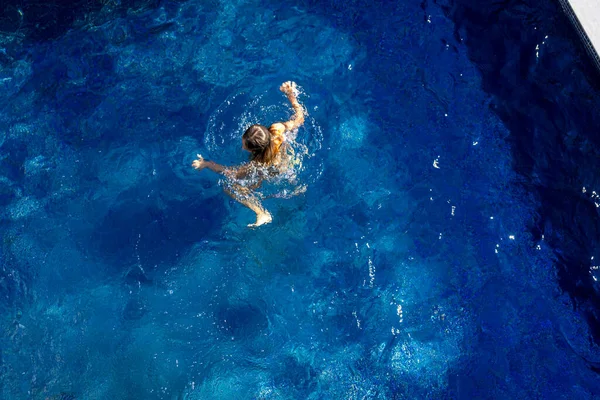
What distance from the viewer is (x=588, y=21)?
6.52m

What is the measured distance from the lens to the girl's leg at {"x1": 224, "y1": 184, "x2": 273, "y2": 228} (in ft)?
20.1

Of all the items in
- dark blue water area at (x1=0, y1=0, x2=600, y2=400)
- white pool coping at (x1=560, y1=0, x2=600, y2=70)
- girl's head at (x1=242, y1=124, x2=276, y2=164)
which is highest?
white pool coping at (x1=560, y1=0, x2=600, y2=70)

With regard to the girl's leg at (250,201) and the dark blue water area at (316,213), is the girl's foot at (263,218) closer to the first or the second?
the girl's leg at (250,201)

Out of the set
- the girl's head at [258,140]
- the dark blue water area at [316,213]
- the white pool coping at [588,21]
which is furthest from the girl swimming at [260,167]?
the white pool coping at [588,21]

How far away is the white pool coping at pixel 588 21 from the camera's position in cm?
641

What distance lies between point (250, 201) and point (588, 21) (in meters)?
4.62

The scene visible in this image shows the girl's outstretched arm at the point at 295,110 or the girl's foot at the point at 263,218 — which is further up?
the girl's outstretched arm at the point at 295,110

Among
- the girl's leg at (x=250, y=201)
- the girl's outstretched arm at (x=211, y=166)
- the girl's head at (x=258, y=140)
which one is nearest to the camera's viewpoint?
the girl's head at (x=258, y=140)

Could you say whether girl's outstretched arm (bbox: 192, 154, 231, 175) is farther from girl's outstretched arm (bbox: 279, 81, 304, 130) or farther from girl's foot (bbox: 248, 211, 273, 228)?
girl's outstretched arm (bbox: 279, 81, 304, 130)

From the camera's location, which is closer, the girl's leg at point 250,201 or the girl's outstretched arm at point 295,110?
the girl's leg at point 250,201

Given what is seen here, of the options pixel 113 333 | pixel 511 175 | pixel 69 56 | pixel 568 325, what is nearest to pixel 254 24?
pixel 69 56

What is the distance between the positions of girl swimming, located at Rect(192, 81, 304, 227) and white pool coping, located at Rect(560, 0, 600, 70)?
354 cm

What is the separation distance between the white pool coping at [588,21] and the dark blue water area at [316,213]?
23 cm

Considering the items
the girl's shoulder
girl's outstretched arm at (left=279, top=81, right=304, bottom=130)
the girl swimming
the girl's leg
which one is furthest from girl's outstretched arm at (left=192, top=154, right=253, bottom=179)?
girl's outstretched arm at (left=279, top=81, right=304, bottom=130)
